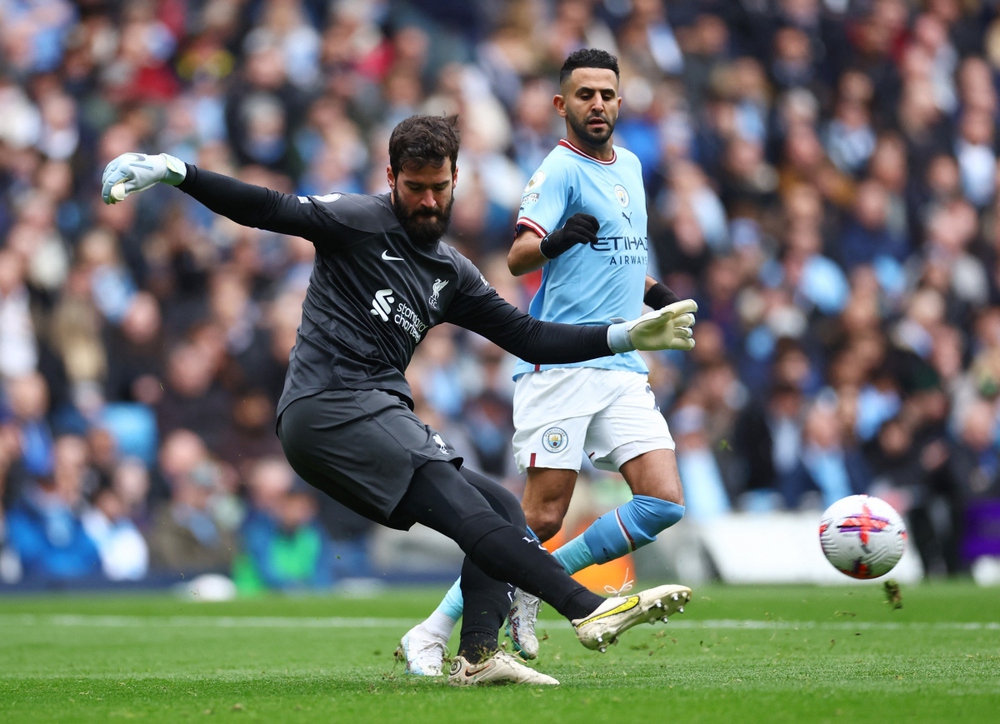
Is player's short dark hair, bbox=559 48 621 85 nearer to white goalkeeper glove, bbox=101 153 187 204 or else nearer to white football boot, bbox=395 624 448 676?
white goalkeeper glove, bbox=101 153 187 204

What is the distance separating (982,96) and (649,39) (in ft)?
15.1

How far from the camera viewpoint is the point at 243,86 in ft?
51.8

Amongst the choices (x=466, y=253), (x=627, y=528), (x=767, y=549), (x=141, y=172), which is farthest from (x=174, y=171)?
(x=466, y=253)

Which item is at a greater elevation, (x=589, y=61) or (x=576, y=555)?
(x=589, y=61)

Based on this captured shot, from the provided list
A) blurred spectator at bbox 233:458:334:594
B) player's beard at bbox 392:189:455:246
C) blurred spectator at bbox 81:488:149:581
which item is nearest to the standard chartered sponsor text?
player's beard at bbox 392:189:455:246

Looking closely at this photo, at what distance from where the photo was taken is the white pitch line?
8.91 meters

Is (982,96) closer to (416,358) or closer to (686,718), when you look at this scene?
(416,358)

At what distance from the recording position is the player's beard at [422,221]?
5898 millimetres

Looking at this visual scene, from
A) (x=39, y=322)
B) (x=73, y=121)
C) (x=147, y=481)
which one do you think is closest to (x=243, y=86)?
(x=73, y=121)

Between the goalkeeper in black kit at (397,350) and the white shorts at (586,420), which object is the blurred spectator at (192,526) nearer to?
the white shorts at (586,420)

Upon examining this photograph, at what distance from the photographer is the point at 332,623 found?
10.2m

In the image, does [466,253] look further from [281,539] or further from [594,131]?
[594,131]

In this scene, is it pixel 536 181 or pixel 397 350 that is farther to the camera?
pixel 536 181

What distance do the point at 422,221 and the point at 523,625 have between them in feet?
7.26
